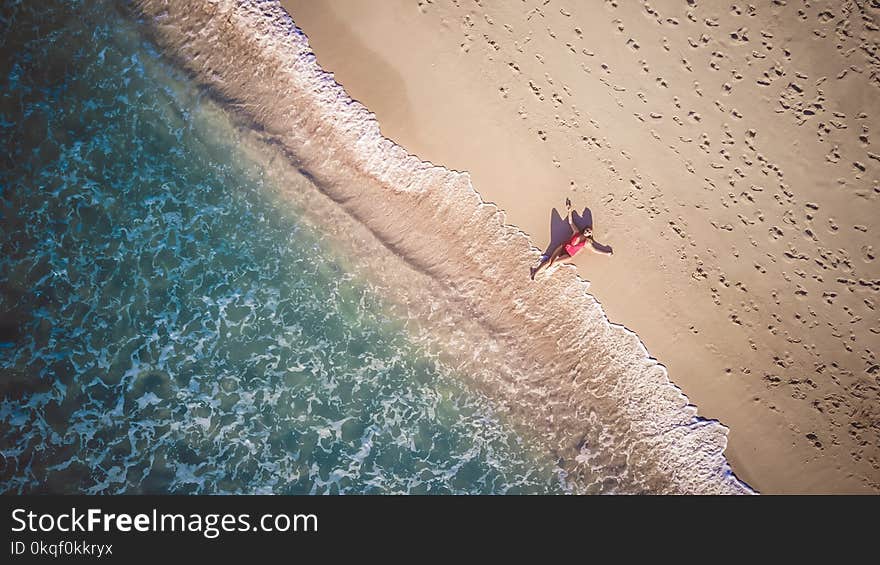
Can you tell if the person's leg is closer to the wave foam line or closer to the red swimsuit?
the red swimsuit

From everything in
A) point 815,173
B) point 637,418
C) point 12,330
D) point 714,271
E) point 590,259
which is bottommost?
point 12,330

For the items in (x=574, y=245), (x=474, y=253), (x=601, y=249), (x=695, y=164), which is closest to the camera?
(x=574, y=245)

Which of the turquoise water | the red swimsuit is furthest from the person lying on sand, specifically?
the turquoise water

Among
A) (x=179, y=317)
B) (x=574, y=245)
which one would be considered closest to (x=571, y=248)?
(x=574, y=245)

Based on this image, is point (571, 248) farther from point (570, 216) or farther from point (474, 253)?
point (474, 253)

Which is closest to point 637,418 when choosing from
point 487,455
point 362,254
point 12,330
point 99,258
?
point 487,455

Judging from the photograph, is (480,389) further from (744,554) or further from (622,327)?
(744,554)
